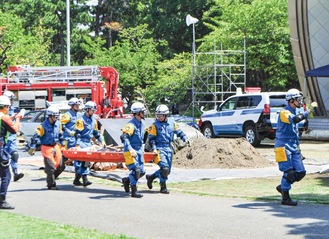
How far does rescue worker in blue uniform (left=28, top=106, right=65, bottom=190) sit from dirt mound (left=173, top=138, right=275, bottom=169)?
4644 mm

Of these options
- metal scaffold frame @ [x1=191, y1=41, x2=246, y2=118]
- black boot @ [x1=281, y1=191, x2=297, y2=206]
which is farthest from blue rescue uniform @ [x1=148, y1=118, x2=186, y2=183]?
metal scaffold frame @ [x1=191, y1=41, x2=246, y2=118]

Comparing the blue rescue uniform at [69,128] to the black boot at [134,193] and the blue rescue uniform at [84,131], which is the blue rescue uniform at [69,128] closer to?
the blue rescue uniform at [84,131]

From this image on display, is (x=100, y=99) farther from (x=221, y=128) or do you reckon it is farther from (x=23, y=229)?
(x=23, y=229)

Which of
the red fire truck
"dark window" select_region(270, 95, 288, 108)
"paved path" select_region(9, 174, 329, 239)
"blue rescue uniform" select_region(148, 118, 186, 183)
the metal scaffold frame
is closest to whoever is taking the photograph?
"paved path" select_region(9, 174, 329, 239)

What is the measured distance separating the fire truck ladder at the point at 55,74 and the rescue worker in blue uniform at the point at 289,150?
18.0 metres

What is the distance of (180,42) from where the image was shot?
58438 millimetres

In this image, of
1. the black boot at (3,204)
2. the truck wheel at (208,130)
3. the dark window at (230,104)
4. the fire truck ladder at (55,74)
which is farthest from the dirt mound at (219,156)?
the fire truck ladder at (55,74)

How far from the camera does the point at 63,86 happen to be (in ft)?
96.9

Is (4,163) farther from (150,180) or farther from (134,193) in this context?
(150,180)

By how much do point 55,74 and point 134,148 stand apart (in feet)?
56.3

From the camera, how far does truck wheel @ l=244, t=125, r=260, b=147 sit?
24422mm

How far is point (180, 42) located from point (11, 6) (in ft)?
48.5

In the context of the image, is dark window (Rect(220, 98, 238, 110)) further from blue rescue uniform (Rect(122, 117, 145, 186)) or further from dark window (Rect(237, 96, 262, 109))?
blue rescue uniform (Rect(122, 117, 145, 186))

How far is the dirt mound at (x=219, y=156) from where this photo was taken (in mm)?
18297
